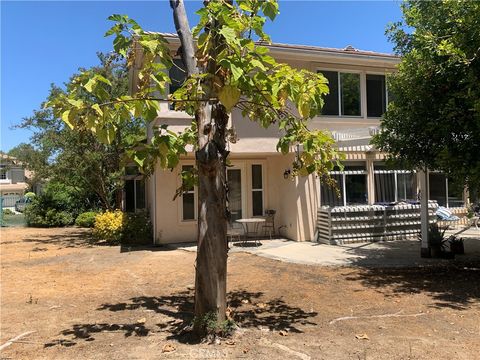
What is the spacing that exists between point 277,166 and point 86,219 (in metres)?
12.5

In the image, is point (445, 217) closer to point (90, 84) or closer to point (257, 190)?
point (257, 190)

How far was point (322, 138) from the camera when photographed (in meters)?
5.32

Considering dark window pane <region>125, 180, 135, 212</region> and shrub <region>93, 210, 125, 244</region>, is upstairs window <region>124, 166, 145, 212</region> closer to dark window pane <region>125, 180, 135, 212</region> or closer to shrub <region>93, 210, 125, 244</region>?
dark window pane <region>125, 180, 135, 212</region>

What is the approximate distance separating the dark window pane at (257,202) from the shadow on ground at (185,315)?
23.5 ft

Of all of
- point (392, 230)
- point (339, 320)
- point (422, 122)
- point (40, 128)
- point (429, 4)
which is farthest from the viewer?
point (40, 128)

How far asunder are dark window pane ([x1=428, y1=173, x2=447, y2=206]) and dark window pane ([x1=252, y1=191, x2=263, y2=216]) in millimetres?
6798

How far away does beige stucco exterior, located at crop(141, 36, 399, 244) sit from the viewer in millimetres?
13328

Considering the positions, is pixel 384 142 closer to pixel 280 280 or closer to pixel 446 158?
pixel 446 158

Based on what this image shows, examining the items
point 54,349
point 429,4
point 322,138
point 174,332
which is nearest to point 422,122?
point 429,4

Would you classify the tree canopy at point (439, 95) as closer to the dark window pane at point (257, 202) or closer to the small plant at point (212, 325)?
the small plant at point (212, 325)

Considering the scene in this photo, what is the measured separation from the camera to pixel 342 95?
14844mm

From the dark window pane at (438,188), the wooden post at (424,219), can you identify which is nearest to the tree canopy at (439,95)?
the wooden post at (424,219)

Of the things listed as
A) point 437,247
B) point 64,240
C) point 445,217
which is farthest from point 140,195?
point 437,247

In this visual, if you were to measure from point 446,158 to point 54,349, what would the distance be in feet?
21.4
